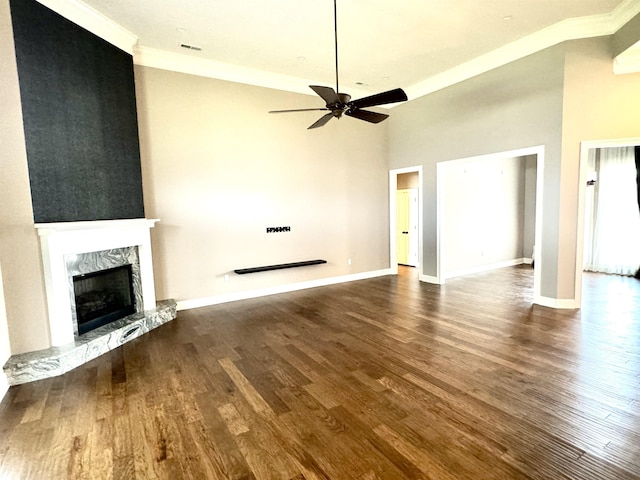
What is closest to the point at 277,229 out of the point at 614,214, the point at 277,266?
the point at 277,266

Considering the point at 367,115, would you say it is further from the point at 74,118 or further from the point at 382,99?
the point at 74,118

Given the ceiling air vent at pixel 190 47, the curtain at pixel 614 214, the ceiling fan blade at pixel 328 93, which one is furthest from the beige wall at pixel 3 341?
the curtain at pixel 614 214

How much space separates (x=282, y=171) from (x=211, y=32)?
237 cm

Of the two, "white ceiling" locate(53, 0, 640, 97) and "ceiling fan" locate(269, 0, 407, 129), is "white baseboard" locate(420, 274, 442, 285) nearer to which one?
"white ceiling" locate(53, 0, 640, 97)

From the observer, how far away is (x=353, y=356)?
3328 millimetres

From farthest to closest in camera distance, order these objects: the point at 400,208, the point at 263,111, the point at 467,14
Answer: the point at 400,208
the point at 263,111
the point at 467,14

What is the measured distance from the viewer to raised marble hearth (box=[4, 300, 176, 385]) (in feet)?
9.76

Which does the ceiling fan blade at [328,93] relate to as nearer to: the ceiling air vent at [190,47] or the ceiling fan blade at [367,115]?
the ceiling fan blade at [367,115]

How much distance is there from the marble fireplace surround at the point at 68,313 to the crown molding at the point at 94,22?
227 cm

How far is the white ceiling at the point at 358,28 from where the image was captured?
146 inches

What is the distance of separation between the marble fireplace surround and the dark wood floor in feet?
0.49

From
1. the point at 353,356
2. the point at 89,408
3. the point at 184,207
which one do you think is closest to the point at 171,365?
the point at 89,408

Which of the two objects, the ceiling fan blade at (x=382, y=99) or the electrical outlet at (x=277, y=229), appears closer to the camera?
the ceiling fan blade at (x=382, y=99)

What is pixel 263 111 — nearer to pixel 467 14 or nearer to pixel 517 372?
pixel 467 14
